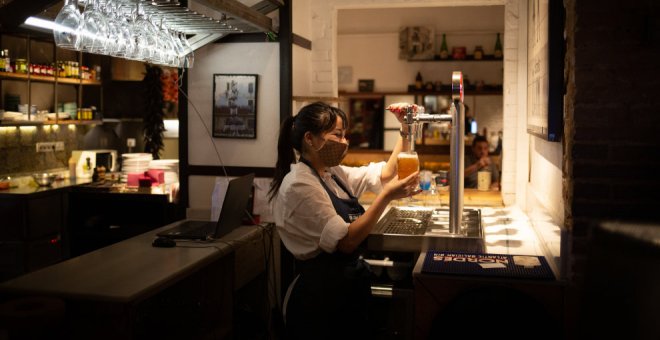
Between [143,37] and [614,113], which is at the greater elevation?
[143,37]

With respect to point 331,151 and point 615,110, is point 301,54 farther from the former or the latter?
point 615,110

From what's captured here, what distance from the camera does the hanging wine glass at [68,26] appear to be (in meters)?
3.27

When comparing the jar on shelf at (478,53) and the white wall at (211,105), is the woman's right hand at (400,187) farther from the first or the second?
the jar on shelf at (478,53)

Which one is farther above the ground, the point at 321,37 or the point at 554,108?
the point at 321,37

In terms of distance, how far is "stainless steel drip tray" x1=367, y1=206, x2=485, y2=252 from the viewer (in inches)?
123

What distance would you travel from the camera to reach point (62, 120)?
812 cm

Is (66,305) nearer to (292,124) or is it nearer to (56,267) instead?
(56,267)

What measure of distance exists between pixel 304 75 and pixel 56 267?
2.54 m

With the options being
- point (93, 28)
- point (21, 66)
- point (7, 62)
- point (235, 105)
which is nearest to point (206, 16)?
point (93, 28)

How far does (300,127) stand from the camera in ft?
10.2

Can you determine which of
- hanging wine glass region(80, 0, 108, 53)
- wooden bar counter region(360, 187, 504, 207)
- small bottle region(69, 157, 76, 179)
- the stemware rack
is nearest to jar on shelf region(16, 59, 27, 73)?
small bottle region(69, 157, 76, 179)

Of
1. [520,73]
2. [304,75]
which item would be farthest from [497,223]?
[304,75]

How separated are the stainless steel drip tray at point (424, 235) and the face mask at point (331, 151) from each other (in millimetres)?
450

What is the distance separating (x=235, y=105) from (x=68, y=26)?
1.74 meters
